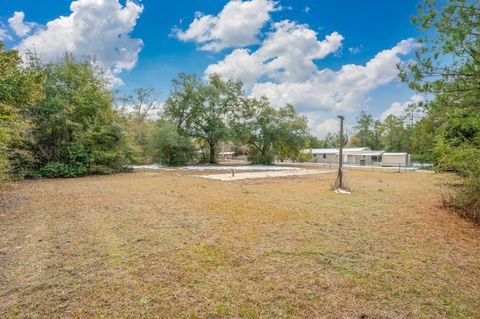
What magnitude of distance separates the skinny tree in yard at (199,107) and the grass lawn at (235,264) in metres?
18.5

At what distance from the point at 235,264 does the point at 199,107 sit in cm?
2169

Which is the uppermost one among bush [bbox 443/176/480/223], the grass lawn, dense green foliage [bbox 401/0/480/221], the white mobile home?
dense green foliage [bbox 401/0/480/221]

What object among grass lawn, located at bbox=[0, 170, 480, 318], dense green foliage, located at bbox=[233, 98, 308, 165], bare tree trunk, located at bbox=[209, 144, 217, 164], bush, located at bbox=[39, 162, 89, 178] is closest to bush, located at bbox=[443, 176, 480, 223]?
grass lawn, located at bbox=[0, 170, 480, 318]

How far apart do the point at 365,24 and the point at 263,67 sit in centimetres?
777

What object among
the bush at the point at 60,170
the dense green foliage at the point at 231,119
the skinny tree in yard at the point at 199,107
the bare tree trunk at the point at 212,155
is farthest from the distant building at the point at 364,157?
the bush at the point at 60,170

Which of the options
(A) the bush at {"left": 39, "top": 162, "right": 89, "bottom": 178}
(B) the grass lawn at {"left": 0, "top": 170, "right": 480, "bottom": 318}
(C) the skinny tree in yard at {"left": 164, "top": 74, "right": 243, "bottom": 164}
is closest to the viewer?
(B) the grass lawn at {"left": 0, "top": 170, "right": 480, "bottom": 318}

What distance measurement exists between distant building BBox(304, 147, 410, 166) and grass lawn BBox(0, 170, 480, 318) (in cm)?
3038

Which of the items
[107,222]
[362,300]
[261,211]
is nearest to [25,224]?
[107,222]

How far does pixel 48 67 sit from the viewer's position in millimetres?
11961

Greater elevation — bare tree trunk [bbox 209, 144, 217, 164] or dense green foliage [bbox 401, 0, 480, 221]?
dense green foliage [bbox 401, 0, 480, 221]

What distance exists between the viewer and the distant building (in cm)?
3056

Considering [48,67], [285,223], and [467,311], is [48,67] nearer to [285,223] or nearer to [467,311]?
[285,223]

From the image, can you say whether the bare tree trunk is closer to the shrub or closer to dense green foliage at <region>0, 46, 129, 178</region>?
the shrub

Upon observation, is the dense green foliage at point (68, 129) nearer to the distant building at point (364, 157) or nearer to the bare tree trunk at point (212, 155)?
the bare tree trunk at point (212, 155)
